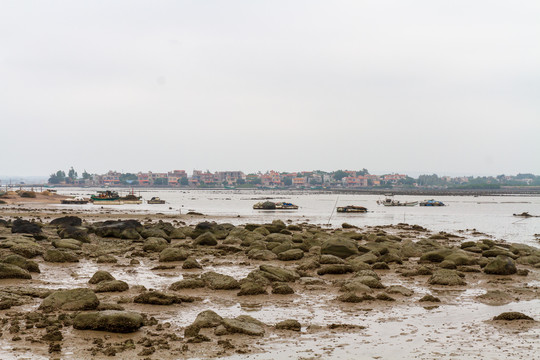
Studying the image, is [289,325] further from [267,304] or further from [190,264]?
[190,264]

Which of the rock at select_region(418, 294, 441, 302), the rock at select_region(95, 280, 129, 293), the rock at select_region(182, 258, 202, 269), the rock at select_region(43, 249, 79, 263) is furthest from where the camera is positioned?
the rock at select_region(43, 249, 79, 263)

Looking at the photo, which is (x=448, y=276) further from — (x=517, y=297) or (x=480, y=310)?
(x=480, y=310)

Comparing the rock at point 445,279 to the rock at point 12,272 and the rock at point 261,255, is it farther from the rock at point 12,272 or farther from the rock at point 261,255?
the rock at point 12,272

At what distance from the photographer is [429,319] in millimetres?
12867

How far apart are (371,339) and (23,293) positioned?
31.0 feet

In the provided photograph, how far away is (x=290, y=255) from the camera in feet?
74.4

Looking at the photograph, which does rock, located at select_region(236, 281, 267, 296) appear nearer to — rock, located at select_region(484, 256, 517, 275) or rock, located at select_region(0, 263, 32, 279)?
rock, located at select_region(0, 263, 32, 279)

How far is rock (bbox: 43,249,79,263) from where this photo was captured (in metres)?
20.7

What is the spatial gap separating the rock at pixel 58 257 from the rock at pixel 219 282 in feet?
24.1

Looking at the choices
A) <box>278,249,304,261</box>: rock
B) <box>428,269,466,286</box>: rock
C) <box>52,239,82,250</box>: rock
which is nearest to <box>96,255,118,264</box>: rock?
<box>52,239,82,250</box>: rock

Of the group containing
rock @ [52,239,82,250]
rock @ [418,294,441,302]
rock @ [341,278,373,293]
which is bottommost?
rock @ [418,294,441,302]

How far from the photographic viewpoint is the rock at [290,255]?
2265 centimetres

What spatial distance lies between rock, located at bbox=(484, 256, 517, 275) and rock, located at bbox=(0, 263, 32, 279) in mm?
16531

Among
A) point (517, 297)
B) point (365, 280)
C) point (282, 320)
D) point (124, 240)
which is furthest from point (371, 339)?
point (124, 240)
